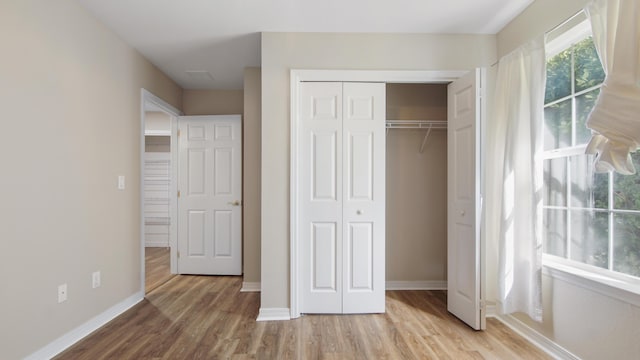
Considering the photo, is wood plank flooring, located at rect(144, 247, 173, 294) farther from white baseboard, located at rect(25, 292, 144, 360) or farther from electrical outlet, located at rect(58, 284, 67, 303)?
electrical outlet, located at rect(58, 284, 67, 303)

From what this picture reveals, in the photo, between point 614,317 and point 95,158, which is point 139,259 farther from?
point 614,317

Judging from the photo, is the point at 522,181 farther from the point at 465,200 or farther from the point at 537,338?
the point at 537,338

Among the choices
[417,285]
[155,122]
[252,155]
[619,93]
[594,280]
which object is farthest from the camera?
[155,122]

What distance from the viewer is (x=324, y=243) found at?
2973 millimetres

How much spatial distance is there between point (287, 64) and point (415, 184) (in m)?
1.92

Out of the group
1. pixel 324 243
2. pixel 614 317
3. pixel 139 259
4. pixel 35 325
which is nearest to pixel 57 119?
pixel 35 325

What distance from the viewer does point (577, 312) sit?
204cm

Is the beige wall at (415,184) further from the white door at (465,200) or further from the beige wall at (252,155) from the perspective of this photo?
the beige wall at (252,155)

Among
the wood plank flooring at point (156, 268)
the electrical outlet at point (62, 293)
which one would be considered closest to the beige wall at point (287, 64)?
the electrical outlet at point (62, 293)

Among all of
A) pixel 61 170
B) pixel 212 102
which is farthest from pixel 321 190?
pixel 212 102

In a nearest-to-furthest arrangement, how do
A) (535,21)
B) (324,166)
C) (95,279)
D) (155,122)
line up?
(535,21) → (95,279) → (324,166) → (155,122)

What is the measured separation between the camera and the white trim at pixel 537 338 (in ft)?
7.01

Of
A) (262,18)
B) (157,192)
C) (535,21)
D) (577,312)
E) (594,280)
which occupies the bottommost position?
(577,312)

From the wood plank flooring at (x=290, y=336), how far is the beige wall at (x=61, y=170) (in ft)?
1.21
